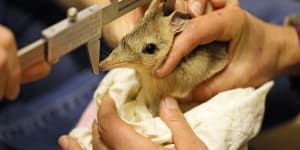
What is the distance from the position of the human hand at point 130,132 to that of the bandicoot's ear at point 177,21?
0.39ft

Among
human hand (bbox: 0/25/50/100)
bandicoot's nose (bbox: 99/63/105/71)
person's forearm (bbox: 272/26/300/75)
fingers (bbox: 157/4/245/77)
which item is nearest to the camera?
human hand (bbox: 0/25/50/100)

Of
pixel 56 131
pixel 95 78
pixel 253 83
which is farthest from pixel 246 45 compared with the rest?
pixel 56 131

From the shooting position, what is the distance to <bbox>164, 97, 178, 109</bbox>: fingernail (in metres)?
0.77

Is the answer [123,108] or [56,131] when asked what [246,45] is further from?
[56,131]

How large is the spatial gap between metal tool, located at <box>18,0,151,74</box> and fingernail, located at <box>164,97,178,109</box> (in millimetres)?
195

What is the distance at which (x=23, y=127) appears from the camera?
3.27 ft

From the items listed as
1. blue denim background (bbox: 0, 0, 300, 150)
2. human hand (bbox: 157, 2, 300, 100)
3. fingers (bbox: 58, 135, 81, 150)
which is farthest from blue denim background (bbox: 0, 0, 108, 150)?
human hand (bbox: 157, 2, 300, 100)

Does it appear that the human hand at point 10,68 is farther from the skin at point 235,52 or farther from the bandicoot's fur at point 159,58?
the skin at point 235,52

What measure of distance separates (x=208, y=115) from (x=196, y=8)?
0.15 m

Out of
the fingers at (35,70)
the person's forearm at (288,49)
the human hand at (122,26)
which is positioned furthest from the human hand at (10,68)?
the person's forearm at (288,49)

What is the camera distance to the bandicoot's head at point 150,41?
2.16ft

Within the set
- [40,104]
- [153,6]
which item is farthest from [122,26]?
[40,104]

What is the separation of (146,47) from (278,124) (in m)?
0.57

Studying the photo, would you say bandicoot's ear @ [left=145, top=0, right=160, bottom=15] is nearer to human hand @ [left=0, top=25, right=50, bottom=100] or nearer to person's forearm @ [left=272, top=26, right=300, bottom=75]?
→ human hand @ [left=0, top=25, right=50, bottom=100]
